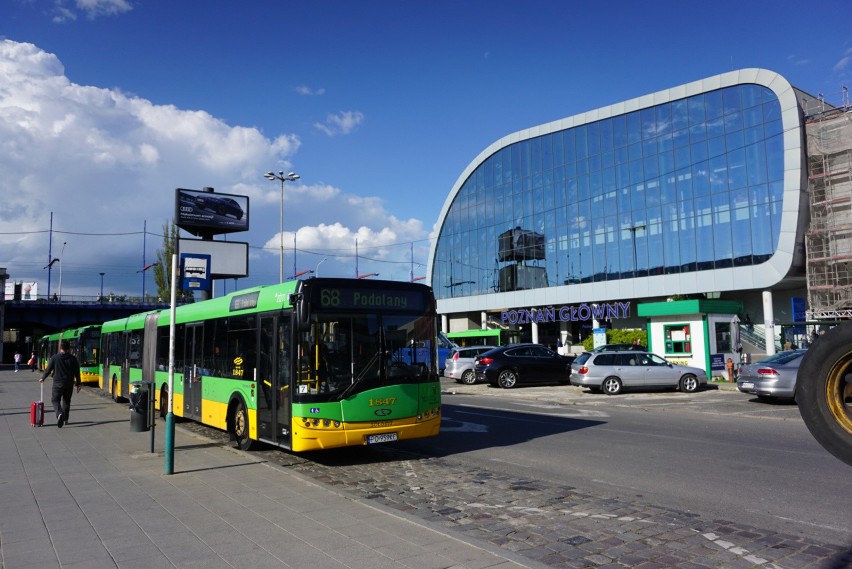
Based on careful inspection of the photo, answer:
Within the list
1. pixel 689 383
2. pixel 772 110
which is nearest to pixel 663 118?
pixel 772 110

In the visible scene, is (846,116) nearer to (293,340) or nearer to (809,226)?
(809,226)

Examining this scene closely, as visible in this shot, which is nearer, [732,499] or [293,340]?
[732,499]

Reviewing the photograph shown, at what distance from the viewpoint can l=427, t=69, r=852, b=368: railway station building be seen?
127ft

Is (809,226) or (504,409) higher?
(809,226)

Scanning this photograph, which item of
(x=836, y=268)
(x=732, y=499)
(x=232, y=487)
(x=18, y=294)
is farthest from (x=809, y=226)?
(x=18, y=294)

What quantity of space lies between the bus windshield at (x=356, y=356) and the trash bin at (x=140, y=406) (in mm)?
4514

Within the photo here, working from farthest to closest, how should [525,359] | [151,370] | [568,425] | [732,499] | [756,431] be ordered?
1. [525,359]
2. [151,370]
3. [568,425]
4. [756,431]
5. [732,499]

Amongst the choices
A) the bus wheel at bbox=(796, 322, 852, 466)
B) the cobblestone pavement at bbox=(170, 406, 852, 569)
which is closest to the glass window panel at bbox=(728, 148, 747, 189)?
the cobblestone pavement at bbox=(170, 406, 852, 569)

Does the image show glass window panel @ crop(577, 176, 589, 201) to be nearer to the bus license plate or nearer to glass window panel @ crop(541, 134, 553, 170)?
glass window panel @ crop(541, 134, 553, 170)

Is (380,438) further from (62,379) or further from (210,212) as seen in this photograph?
(210,212)

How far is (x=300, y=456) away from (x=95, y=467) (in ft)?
10.2

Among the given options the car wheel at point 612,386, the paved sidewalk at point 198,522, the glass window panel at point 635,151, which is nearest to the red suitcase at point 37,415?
the paved sidewalk at point 198,522

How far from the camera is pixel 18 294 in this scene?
61625 millimetres

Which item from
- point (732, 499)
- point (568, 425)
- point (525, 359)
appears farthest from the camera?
point (525, 359)
